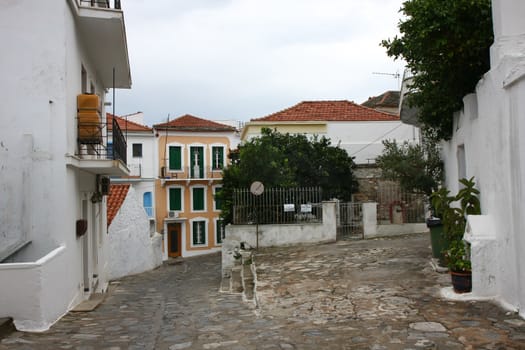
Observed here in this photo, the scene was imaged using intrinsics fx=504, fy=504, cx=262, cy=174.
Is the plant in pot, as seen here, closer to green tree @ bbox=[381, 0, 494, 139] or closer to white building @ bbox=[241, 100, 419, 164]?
green tree @ bbox=[381, 0, 494, 139]

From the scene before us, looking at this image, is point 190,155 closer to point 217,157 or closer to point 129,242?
point 217,157

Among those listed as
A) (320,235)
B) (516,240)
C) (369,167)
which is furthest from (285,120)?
(516,240)

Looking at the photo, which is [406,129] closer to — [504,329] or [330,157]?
[330,157]

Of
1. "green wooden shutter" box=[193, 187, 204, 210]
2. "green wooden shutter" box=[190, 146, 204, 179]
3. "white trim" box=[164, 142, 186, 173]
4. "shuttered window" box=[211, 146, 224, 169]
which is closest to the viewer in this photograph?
"white trim" box=[164, 142, 186, 173]

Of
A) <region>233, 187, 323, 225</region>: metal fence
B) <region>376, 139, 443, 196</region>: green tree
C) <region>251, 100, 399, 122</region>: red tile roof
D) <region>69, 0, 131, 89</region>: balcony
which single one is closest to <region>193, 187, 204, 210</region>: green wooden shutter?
<region>251, 100, 399, 122</region>: red tile roof

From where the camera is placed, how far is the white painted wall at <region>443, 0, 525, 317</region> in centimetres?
655

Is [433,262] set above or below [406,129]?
below

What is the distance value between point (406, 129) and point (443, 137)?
55.5 ft

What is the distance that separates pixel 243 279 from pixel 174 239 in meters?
22.7

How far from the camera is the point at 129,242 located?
1883cm

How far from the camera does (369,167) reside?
24438 millimetres

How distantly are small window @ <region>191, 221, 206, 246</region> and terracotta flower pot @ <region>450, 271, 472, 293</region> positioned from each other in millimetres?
27385

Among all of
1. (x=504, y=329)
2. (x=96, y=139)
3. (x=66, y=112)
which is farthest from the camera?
(x=96, y=139)

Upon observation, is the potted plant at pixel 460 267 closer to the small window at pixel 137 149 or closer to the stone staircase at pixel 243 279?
the stone staircase at pixel 243 279
